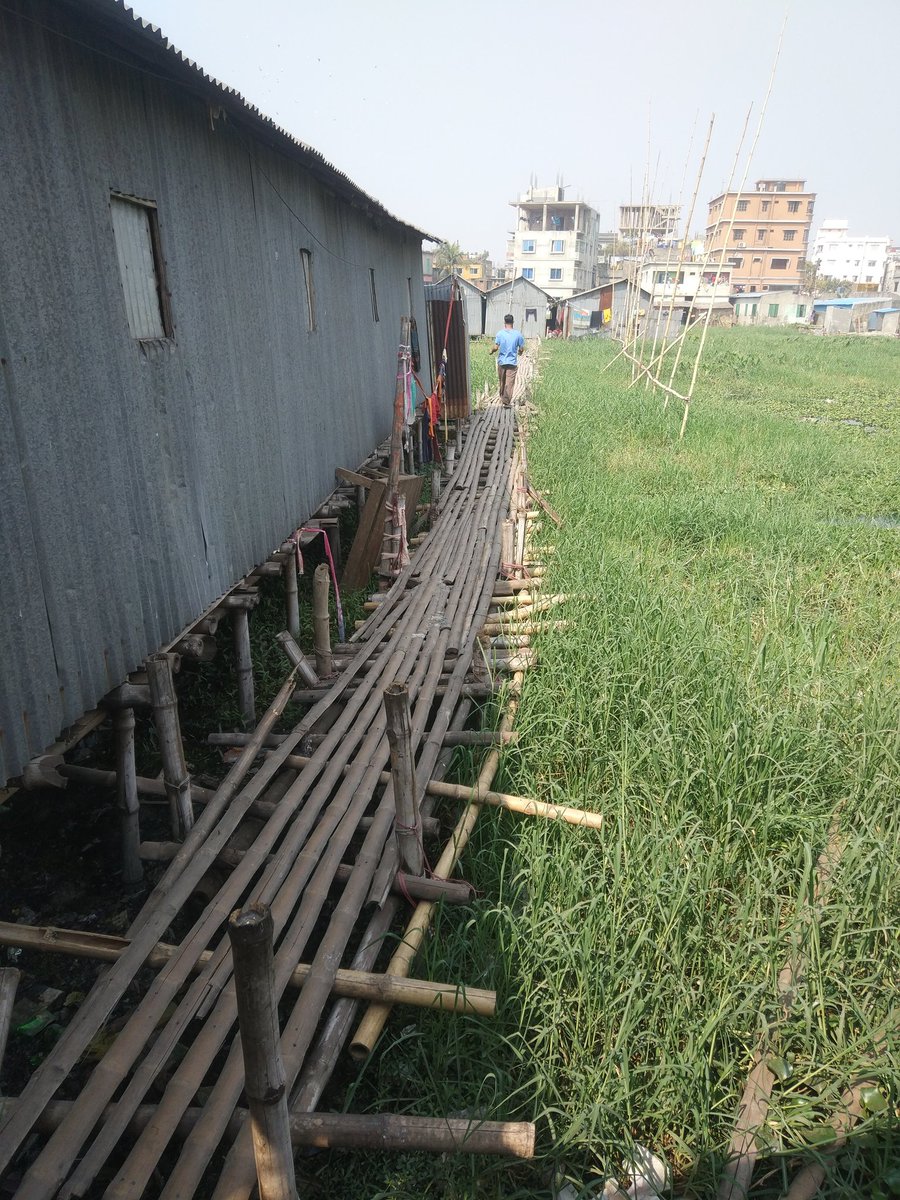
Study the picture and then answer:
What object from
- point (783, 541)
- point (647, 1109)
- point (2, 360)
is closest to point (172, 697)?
point (2, 360)

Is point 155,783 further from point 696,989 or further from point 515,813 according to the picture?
point 696,989

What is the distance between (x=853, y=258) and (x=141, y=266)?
10455 centimetres

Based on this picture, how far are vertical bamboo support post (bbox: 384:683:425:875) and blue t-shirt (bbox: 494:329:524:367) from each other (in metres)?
12.0

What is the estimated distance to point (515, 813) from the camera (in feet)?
12.2

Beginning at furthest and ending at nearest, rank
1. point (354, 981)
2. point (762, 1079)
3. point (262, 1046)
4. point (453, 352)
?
point (453, 352) → point (354, 981) → point (762, 1079) → point (262, 1046)

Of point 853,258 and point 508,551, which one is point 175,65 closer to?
point 508,551

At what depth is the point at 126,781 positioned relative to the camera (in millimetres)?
3703

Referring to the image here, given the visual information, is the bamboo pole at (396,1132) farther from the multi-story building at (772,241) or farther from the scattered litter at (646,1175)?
the multi-story building at (772,241)

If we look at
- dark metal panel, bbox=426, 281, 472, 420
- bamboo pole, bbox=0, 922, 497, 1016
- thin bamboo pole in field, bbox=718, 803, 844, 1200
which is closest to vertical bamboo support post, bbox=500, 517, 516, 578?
thin bamboo pole in field, bbox=718, 803, 844, 1200

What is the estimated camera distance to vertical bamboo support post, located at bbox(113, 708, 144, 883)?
3668 millimetres

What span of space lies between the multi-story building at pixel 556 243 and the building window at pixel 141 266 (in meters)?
51.9

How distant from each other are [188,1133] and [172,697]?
1.75 m

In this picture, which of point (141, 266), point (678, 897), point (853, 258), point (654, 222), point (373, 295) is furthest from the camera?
point (853, 258)

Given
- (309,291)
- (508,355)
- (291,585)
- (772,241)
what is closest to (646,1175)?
(291,585)
